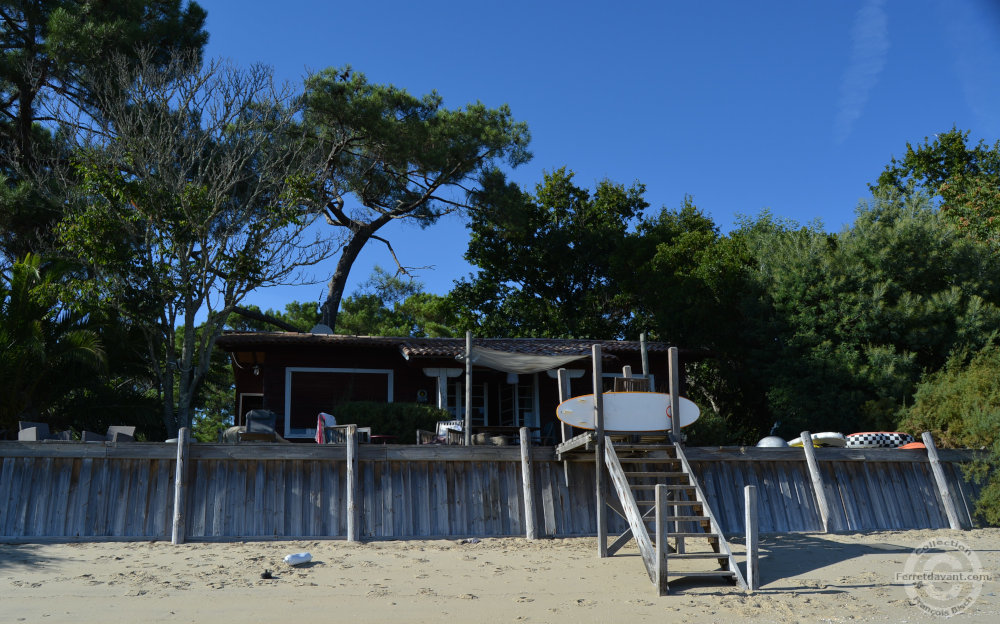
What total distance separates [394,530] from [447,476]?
1036 mm

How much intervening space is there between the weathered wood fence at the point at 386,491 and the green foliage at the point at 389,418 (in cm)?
373

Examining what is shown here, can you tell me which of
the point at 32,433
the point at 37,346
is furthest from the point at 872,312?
the point at 37,346

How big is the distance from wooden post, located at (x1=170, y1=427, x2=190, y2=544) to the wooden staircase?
5.32 m

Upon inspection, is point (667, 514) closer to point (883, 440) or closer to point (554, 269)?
point (883, 440)

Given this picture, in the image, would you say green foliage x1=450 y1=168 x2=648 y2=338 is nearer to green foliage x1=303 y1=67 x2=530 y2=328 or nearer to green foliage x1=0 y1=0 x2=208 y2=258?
green foliage x1=303 y1=67 x2=530 y2=328

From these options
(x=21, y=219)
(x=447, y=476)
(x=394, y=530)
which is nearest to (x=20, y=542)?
(x=394, y=530)

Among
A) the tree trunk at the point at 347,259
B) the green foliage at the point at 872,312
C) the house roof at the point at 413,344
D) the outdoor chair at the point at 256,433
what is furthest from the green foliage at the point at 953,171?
the outdoor chair at the point at 256,433

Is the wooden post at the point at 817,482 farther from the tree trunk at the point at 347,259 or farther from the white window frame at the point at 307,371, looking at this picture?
→ the tree trunk at the point at 347,259

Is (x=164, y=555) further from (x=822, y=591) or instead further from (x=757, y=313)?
(x=757, y=313)

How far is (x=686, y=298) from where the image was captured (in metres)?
20.1

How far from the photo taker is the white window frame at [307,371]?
55.0 feet

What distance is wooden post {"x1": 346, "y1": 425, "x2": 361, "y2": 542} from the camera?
10352mm

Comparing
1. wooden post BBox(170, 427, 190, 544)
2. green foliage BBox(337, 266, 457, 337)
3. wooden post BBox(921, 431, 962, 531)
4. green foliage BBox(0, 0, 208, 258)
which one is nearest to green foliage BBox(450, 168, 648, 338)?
green foliage BBox(337, 266, 457, 337)

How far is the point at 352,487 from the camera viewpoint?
10508 millimetres
